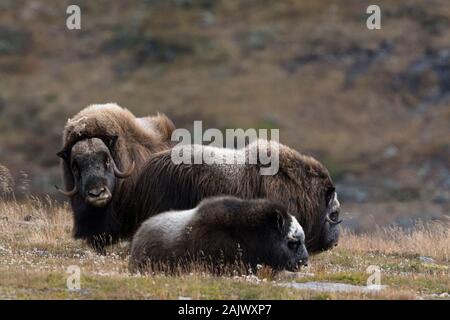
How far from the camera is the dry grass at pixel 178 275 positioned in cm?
870

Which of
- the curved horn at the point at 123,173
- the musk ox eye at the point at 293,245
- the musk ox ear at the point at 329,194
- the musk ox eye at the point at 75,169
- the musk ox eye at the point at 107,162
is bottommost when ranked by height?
the musk ox eye at the point at 293,245

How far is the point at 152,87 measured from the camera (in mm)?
43719

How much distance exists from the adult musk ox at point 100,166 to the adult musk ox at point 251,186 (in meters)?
0.31

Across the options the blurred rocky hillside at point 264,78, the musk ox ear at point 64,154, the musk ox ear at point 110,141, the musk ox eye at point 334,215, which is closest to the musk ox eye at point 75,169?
the musk ox ear at point 64,154

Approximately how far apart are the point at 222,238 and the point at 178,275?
547 mm

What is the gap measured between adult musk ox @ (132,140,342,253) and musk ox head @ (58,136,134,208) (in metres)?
0.31

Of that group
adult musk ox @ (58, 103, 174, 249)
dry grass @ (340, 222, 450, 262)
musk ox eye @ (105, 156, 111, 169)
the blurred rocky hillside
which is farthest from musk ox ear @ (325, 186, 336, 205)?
the blurred rocky hillside

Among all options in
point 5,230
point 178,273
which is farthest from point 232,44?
point 178,273

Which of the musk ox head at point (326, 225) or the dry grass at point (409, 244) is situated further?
the dry grass at point (409, 244)

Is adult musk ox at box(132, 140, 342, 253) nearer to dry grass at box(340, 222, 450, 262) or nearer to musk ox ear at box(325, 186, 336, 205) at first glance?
musk ox ear at box(325, 186, 336, 205)

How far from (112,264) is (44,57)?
36.8m

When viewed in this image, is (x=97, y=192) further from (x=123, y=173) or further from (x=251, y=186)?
(x=251, y=186)

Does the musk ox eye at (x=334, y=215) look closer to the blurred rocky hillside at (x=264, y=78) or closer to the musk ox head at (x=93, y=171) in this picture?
the musk ox head at (x=93, y=171)

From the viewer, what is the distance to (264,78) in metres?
43.4
